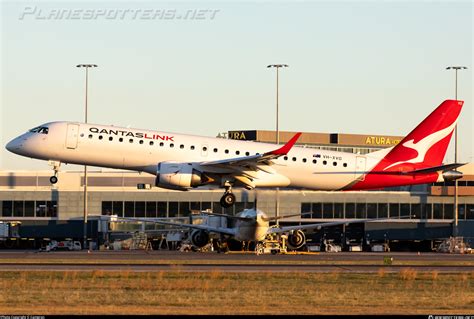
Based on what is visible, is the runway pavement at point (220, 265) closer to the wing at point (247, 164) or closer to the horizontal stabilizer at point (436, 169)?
the wing at point (247, 164)

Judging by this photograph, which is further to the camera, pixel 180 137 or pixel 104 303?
pixel 180 137

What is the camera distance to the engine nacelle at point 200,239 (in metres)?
87.3

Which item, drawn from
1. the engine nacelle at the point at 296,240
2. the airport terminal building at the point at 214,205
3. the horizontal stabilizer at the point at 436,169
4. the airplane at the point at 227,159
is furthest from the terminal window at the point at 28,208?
the horizontal stabilizer at the point at 436,169

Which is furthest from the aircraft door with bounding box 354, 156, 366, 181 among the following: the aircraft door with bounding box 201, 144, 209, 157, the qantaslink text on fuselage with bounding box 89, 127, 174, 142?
the qantaslink text on fuselage with bounding box 89, 127, 174, 142

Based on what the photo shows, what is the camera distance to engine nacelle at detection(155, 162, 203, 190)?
211ft

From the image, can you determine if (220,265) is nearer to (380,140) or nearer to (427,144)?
(427,144)

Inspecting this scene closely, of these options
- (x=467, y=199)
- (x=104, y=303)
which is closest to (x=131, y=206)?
Result: (x=467, y=199)

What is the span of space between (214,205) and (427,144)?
51532mm

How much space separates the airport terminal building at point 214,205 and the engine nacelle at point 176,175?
48073 mm

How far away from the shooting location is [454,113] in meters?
73.7

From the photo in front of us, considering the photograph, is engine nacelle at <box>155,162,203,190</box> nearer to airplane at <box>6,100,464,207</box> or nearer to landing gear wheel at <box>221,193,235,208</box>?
airplane at <box>6,100,464,207</box>

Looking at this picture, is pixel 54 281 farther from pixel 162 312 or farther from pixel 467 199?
pixel 467 199

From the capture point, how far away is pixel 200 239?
87.4 meters

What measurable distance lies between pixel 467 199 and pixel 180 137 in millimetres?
65968
